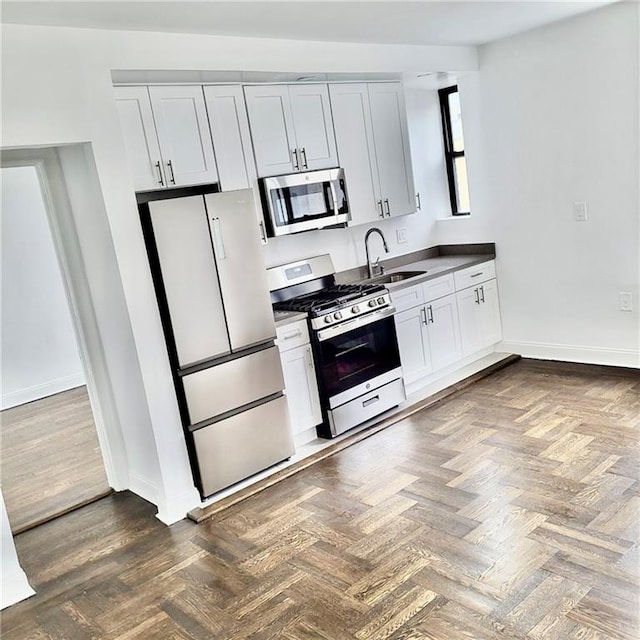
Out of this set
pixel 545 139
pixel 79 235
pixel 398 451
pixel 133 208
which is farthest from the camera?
pixel 545 139

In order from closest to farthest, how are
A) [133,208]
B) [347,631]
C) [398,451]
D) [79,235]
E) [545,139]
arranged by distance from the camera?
[347,631] < [133,208] < [79,235] < [398,451] < [545,139]

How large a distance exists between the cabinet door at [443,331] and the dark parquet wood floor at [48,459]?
99.0 inches

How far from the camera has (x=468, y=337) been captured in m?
5.18

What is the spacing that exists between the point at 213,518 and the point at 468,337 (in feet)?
8.63

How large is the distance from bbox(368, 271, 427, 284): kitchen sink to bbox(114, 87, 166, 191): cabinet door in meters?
2.04

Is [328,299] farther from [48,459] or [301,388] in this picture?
[48,459]

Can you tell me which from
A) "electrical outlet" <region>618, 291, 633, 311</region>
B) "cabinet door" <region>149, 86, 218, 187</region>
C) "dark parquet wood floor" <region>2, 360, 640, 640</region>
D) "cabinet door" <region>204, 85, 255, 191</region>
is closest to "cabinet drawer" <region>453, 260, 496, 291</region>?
"electrical outlet" <region>618, 291, 633, 311</region>

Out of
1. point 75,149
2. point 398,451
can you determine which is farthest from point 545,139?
point 75,149

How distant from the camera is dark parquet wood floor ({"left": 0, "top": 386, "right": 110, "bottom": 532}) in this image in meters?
3.94

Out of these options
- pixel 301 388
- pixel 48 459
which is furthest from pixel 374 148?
pixel 48 459

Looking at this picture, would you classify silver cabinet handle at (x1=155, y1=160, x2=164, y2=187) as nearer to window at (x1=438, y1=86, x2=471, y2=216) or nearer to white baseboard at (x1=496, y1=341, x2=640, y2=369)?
window at (x1=438, y1=86, x2=471, y2=216)

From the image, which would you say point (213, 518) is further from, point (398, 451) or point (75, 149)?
point (75, 149)

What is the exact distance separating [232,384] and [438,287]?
1973 mm

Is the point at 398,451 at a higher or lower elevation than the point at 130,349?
lower
